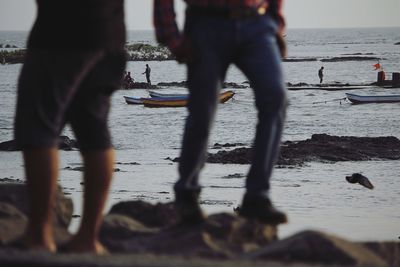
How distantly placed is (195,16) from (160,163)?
2048cm

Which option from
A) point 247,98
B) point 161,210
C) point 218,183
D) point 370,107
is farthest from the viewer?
point 247,98

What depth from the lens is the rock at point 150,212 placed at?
5.70 meters

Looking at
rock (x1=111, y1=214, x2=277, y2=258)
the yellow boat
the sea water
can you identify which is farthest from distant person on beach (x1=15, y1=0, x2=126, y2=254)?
the yellow boat

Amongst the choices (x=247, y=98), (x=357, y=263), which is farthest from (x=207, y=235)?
(x=247, y=98)

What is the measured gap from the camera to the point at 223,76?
16.7ft

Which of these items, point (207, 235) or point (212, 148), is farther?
point (212, 148)

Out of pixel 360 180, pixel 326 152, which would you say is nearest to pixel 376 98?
pixel 326 152

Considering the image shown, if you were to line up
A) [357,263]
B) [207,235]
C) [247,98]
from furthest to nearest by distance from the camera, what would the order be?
[247,98] → [207,235] → [357,263]

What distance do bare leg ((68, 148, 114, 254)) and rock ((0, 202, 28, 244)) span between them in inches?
18.9

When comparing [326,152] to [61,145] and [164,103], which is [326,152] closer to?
[61,145]

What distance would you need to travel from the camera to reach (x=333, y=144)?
27.9 metres

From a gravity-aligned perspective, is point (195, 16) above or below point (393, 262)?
above

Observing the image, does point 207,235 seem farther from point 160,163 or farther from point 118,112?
point 118,112

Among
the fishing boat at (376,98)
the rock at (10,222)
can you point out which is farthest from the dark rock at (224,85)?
the rock at (10,222)
